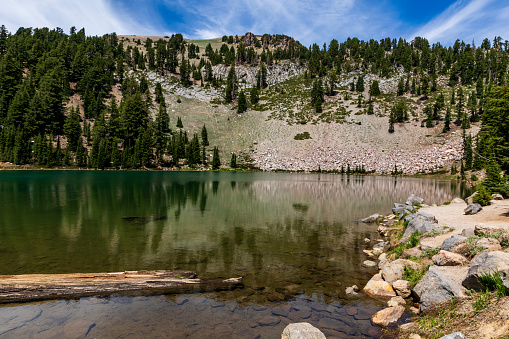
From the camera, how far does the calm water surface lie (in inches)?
304

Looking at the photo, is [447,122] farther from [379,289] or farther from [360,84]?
[379,289]

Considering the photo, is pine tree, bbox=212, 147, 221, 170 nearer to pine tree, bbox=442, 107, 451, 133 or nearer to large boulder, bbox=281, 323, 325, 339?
pine tree, bbox=442, 107, 451, 133

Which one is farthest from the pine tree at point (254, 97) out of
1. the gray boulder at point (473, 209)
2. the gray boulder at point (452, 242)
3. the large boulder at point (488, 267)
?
the large boulder at point (488, 267)

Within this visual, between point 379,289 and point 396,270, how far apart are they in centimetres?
134

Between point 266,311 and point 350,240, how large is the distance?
38.1 ft

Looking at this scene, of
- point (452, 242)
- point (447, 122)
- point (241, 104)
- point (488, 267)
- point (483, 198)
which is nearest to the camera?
point (488, 267)

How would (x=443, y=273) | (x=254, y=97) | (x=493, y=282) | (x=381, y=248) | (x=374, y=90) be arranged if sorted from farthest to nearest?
1. (x=254, y=97)
2. (x=374, y=90)
3. (x=381, y=248)
4. (x=443, y=273)
5. (x=493, y=282)

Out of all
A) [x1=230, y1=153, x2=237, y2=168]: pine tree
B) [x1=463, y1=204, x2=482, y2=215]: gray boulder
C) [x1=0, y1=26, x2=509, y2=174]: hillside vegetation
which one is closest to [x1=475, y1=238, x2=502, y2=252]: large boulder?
[x1=463, y1=204, x2=482, y2=215]: gray boulder

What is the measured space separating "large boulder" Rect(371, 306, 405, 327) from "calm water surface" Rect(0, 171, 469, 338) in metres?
0.27

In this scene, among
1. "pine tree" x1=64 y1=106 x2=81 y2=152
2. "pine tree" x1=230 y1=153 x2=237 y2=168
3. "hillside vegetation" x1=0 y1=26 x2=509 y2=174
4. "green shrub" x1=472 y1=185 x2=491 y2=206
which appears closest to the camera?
"green shrub" x1=472 y1=185 x2=491 y2=206

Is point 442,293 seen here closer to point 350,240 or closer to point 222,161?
point 350,240

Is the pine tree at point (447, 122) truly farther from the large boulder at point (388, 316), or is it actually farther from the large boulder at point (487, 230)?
the large boulder at point (388, 316)

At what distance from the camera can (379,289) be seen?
10.1 m

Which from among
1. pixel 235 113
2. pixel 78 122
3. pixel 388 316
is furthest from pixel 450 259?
pixel 235 113
